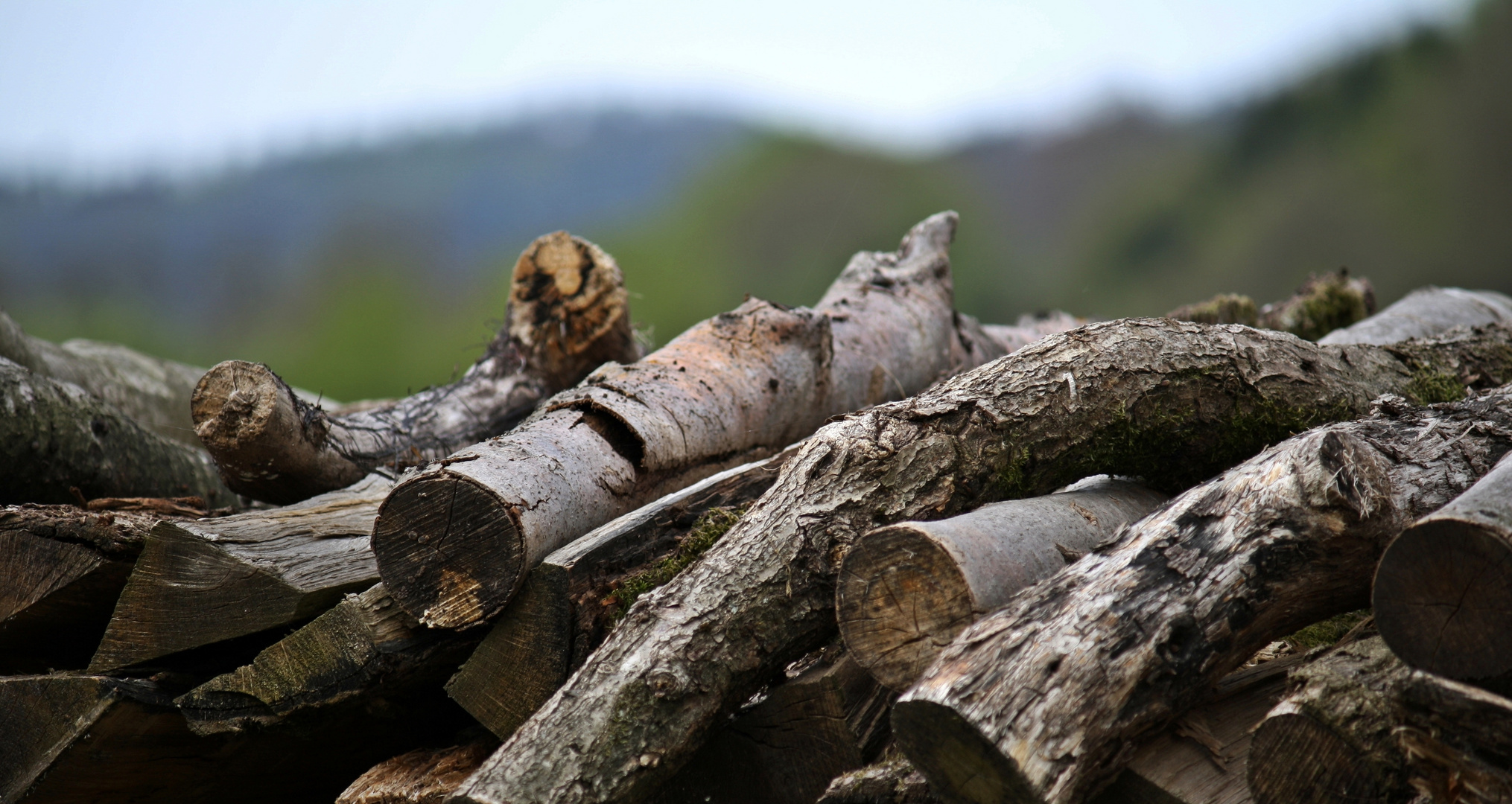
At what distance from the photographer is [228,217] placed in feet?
→ 61.5

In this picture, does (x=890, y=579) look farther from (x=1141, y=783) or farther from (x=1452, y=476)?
(x=1452, y=476)

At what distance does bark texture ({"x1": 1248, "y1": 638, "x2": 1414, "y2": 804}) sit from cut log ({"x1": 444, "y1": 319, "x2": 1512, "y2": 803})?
31 centimetres

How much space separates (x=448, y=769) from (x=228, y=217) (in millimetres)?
19627

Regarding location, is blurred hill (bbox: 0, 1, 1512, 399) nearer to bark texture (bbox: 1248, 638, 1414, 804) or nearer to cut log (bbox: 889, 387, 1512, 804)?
cut log (bbox: 889, 387, 1512, 804)

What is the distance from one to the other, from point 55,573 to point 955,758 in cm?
298

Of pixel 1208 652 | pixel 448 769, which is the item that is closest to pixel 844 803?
pixel 1208 652

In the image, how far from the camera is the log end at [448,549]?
2.60 m

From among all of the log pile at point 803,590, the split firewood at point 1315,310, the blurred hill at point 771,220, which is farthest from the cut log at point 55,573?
the blurred hill at point 771,220

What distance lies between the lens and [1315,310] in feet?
20.0

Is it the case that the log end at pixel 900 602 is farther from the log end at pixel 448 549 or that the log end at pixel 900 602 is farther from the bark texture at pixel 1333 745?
the log end at pixel 448 549

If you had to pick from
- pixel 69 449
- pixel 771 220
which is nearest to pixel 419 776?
pixel 69 449

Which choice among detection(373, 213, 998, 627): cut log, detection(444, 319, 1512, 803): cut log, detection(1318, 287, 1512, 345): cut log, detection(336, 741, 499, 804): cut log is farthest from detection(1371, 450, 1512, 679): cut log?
detection(1318, 287, 1512, 345): cut log

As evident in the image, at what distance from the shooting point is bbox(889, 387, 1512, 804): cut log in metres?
1.71

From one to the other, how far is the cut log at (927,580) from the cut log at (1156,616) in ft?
0.44
